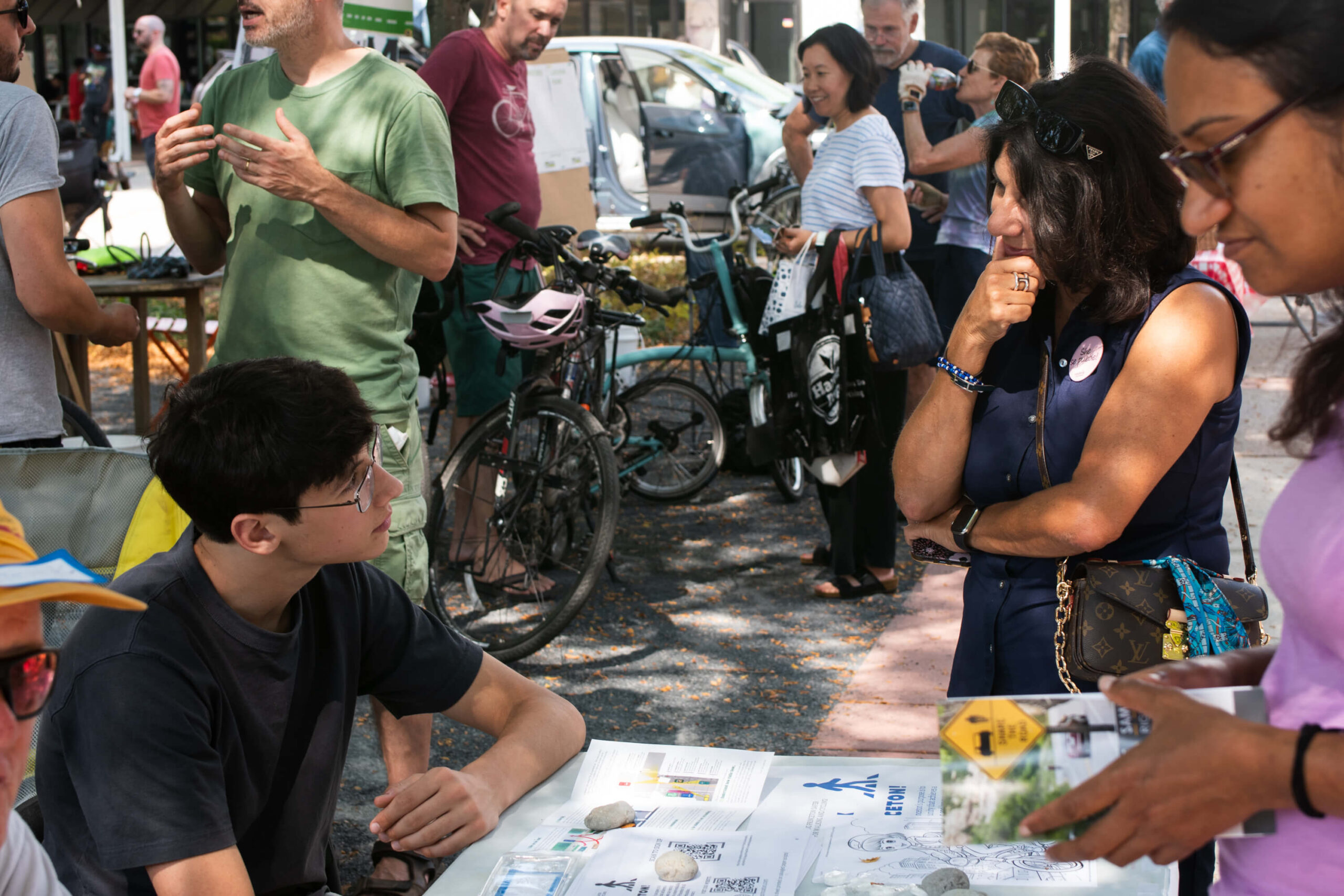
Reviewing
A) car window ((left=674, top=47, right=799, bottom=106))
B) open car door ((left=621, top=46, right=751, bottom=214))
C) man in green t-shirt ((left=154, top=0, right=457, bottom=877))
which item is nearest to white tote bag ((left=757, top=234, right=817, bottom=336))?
man in green t-shirt ((left=154, top=0, right=457, bottom=877))

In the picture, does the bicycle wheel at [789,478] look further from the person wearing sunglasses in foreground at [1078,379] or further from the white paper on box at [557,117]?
the person wearing sunglasses in foreground at [1078,379]

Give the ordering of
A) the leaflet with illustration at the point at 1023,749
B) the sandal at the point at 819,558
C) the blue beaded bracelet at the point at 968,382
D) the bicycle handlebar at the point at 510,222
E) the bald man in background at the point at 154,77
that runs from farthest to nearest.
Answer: the bald man in background at the point at 154,77, the sandal at the point at 819,558, the bicycle handlebar at the point at 510,222, the blue beaded bracelet at the point at 968,382, the leaflet with illustration at the point at 1023,749

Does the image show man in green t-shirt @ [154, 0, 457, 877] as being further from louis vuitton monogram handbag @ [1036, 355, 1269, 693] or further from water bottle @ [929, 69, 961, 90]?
water bottle @ [929, 69, 961, 90]

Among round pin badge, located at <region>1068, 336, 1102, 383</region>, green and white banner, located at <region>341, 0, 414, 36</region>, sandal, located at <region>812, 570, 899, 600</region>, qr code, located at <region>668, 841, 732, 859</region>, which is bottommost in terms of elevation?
sandal, located at <region>812, 570, 899, 600</region>

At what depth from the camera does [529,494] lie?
15.4 feet

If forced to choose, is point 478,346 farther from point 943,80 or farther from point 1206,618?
point 1206,618

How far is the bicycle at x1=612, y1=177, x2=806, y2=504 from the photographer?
20.1 ft

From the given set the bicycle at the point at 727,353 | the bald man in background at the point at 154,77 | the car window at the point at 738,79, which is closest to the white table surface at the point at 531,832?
the bicycle at the point at 727,353

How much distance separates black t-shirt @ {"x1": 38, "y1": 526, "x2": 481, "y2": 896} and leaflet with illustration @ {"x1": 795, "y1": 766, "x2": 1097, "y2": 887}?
0.65m

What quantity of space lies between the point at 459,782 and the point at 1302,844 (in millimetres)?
1163

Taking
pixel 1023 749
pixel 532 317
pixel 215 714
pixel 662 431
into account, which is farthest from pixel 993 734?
pixel 662 431

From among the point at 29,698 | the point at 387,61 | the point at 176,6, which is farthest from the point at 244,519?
the point at 176,6

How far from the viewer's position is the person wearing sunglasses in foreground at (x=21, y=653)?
3.67ft

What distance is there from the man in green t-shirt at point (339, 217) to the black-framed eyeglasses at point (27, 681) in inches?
76.7
